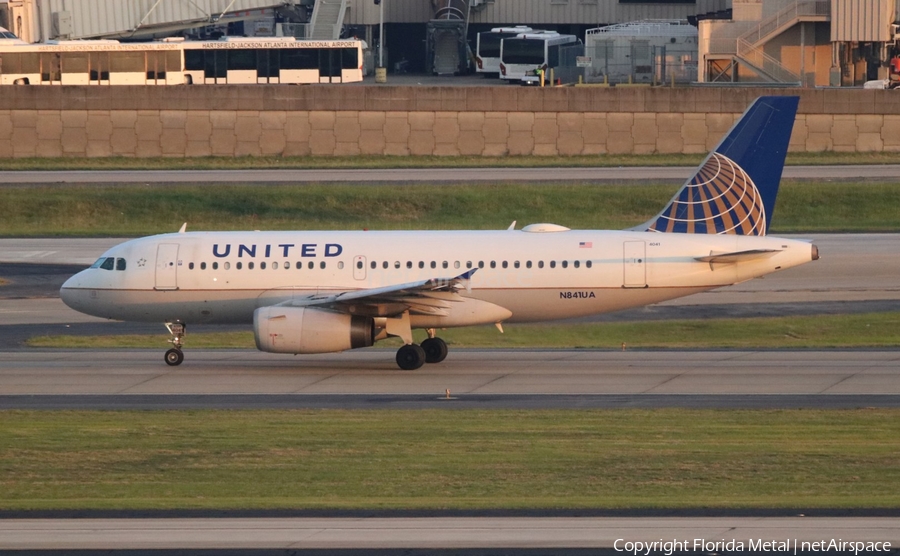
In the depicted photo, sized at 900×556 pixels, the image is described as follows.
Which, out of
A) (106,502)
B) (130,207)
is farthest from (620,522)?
(130,207)

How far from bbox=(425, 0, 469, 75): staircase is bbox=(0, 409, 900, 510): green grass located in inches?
3166

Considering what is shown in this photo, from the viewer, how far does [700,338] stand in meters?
36.0

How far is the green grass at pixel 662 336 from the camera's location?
35.3 m

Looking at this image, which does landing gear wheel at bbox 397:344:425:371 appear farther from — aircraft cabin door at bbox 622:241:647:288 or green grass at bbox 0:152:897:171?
green grass at bbox 0:152:897:171

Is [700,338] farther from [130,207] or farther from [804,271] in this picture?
[130,207]

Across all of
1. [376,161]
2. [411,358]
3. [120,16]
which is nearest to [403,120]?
[376,161]

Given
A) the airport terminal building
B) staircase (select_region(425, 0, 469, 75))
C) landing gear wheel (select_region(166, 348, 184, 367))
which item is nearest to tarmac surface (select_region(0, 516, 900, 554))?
landing gear wheel (select_region(166, 348, 184, 367))

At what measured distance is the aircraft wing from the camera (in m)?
29.3

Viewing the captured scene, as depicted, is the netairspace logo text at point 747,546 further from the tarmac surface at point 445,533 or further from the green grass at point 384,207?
the green grass at point 384,207

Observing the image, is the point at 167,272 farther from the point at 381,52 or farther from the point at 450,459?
the point at 381,52

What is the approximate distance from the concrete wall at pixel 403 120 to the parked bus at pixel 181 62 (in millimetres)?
11913

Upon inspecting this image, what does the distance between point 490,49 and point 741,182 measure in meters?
68.9

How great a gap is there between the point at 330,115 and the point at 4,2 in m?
31.4

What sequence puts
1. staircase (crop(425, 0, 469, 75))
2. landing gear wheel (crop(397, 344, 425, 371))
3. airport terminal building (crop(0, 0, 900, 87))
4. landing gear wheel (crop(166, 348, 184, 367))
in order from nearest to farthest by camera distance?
landing gear wheel (crop(397, 344, 425, 371)), landing gear wheel (crop(166, 348, 184, 367)), airport terminal building (crop(0, 0, 900, 87)), staircase (crop(425, 0, 469, 75))
